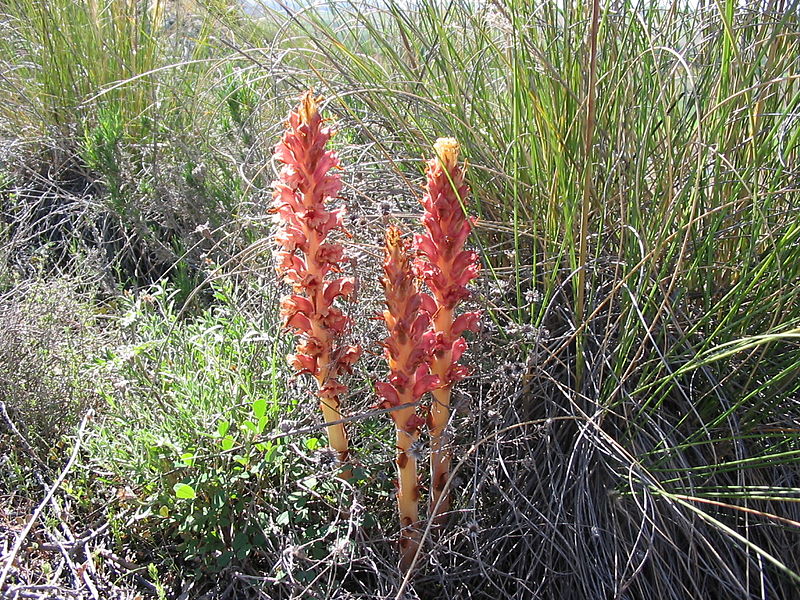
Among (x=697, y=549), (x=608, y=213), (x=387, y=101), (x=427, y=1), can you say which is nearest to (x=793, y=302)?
(x=608, y=213)

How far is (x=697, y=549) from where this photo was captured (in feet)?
5.57

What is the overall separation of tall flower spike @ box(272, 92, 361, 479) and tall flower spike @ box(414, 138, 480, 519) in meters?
0.19

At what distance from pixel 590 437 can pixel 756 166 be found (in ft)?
2.31

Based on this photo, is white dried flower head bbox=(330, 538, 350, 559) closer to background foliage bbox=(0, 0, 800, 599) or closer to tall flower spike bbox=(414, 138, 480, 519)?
background foliage bbox=(0, 0, 800, 599)

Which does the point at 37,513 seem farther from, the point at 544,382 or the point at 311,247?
the point at 544,382

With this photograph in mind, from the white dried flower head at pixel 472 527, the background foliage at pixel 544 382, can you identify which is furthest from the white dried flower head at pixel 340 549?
the white dried flower head at pixel 472 527

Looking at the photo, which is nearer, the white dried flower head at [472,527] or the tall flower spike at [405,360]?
the tall flower spike at [405,360]

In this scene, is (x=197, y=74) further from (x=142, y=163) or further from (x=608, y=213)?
(x=608, y=213)

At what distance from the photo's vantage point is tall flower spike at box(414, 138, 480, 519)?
131cm

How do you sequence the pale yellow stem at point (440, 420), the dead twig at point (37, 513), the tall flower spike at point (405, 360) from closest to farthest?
the tall flower spike at point (405, 360), the pale yellow stem at point (440, 420), the dead twig at point (37, 513)

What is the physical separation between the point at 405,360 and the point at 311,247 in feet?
0.95

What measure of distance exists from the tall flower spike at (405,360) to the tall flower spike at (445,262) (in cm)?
4

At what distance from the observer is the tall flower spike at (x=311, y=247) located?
1.37 m

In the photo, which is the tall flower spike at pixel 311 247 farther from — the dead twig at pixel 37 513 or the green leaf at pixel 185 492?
the dead twig at pixel 37 513
